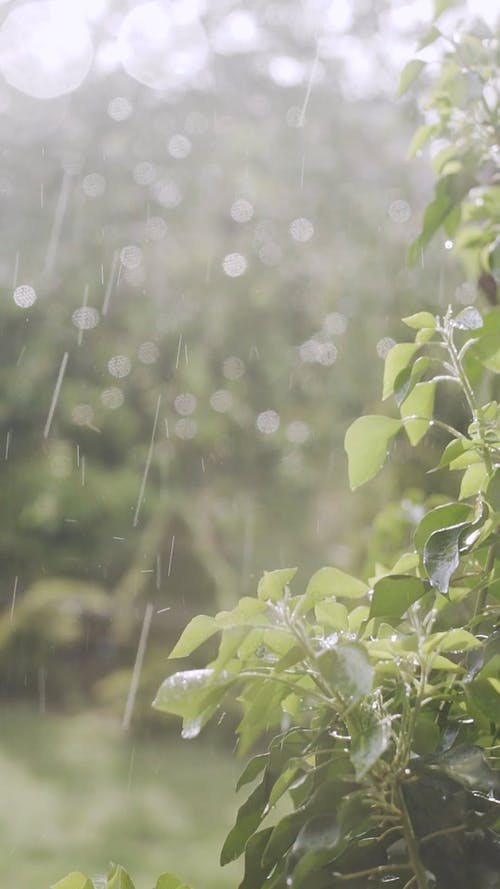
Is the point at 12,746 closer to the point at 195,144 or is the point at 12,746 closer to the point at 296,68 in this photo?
the point at 195,144

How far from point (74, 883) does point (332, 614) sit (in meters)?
0.19

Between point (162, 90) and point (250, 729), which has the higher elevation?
point (162, 90)

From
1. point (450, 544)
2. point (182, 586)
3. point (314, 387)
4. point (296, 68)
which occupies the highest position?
point (296, 68)

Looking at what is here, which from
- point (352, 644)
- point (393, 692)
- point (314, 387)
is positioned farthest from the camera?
point (314, 387)

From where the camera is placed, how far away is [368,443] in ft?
1.50

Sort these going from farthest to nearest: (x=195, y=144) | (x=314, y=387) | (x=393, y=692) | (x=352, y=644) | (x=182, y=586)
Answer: (x=195, y=144)
(x=314, y=387)
(x=182, y=586)
(x=393, y=692)
(x=352, y=644)

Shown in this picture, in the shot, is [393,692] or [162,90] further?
[162,90]

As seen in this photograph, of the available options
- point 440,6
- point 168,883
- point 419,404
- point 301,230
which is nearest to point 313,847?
point 168,883

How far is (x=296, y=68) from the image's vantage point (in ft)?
5.64

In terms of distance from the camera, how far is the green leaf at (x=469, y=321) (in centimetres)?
44

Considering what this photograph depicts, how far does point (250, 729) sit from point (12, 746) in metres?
1.00

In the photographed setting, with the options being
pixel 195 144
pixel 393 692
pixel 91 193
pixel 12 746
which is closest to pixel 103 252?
pixel 91 193

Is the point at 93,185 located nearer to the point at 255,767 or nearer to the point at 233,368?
the point at 233,368

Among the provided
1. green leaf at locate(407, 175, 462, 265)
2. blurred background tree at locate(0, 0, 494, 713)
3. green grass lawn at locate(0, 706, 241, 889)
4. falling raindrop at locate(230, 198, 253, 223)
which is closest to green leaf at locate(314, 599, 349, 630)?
green leaf at locate(407, 175, 462, 265)
